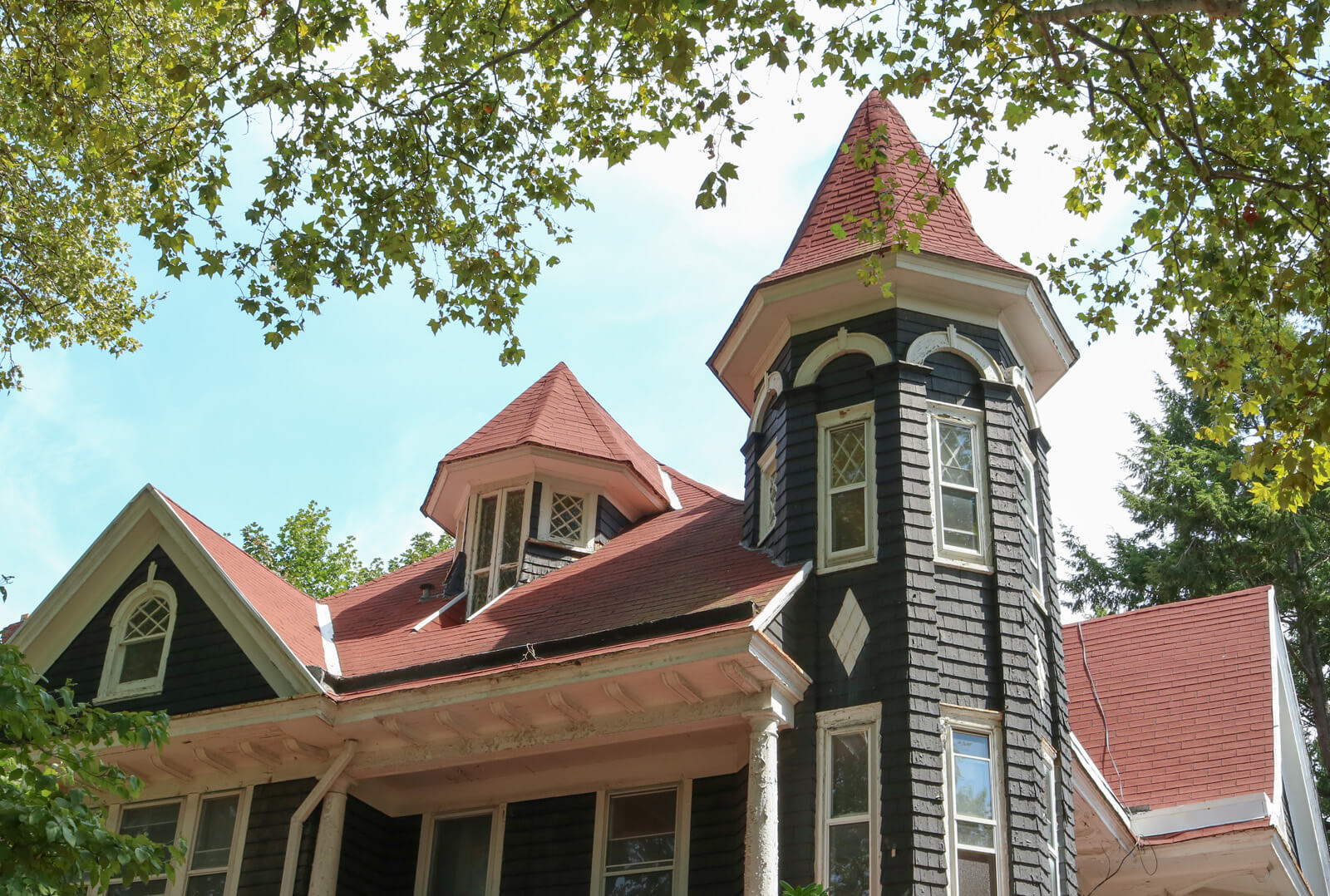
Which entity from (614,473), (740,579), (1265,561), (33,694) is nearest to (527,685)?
(740,579)

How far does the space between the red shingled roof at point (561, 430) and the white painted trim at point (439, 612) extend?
66.8 inches

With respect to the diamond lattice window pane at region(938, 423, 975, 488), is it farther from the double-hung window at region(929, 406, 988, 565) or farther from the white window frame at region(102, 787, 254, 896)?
the white window frame at region(102, 787, 254, 896)

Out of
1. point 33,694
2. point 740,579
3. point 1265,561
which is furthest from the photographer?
point 1265,561

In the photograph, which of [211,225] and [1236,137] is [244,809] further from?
[1236,137]

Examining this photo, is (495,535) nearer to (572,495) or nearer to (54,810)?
(572,495)

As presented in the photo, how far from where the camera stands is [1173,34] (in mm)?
10602

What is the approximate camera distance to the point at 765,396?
48.1 feet

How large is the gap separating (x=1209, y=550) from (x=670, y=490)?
719 inches

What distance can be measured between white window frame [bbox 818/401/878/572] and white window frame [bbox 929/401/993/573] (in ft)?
1.76

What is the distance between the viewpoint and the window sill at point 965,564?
1255 cm

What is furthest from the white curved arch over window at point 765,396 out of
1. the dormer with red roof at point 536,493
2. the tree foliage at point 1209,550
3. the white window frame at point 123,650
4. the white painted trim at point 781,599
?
the tree foliage at point 1209,550

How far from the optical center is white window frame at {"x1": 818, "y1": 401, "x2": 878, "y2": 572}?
12.7 meters

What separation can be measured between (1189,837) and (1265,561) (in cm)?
1839

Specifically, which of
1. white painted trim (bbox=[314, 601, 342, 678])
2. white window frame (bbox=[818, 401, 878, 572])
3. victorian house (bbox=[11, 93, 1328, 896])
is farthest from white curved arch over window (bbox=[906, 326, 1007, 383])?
white painted trim (bbox=[314, 601, 342, 678])
